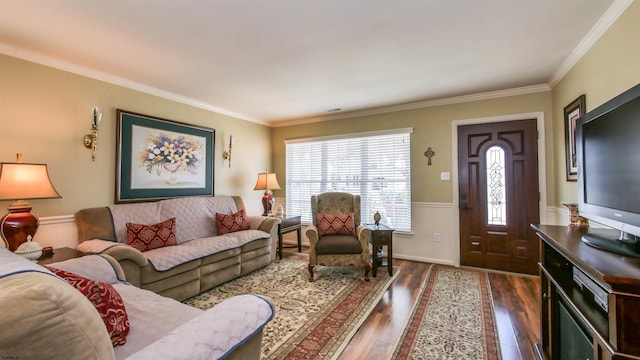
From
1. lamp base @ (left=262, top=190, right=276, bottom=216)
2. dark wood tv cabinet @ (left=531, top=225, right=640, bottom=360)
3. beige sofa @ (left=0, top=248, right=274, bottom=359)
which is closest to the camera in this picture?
beige sofa @ (left=0, top=248, right=274, bottom=359)

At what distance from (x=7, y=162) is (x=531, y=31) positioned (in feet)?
14.8

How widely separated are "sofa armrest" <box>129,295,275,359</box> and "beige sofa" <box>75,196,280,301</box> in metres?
1.68

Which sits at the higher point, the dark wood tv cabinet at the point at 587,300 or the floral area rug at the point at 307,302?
the dark wood tv cabinet at the point at 587,300

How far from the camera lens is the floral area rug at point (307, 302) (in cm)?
199

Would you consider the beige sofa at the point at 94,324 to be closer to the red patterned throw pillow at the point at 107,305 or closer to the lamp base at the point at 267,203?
the red patterned throw pillow at the point at 107,305

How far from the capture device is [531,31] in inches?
Result: 85.0

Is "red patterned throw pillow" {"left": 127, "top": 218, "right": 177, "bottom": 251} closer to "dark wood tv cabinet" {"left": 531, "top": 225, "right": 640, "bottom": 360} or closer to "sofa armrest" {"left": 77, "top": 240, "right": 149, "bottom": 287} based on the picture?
"sofa armrest" {"left": 77, "top": 240, "right": 149, "bottom": 287}

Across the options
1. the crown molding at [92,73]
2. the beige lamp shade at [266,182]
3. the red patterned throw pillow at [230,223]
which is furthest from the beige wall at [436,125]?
the crown molding at [92,73]

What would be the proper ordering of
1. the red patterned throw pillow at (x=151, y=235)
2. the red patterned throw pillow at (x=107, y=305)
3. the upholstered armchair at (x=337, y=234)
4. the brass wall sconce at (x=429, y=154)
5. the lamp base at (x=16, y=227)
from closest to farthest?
the red patterned throw pillow at (x=107, y=305)
the lamp base at (x=16, y=227)
the red patterned throw pillow at (x=151, y=235)
the upholstered armchair at (x=337, y=234)
the brass wall sconce at (x=429, y=154)

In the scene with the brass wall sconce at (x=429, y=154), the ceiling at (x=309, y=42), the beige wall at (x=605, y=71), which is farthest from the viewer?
the brass wall sconce at (x=429, y=154)

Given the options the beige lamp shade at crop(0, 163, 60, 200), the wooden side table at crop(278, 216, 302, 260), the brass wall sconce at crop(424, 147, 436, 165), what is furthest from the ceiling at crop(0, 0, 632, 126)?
the wooden side table at crop(278, 216, 302, 260)

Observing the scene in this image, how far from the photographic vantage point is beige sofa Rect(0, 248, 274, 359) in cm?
58

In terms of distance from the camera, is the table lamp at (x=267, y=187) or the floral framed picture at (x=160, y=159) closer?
the floral framed picture at (x=160, y=159)

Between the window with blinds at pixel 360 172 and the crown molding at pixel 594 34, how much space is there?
5.96ft
